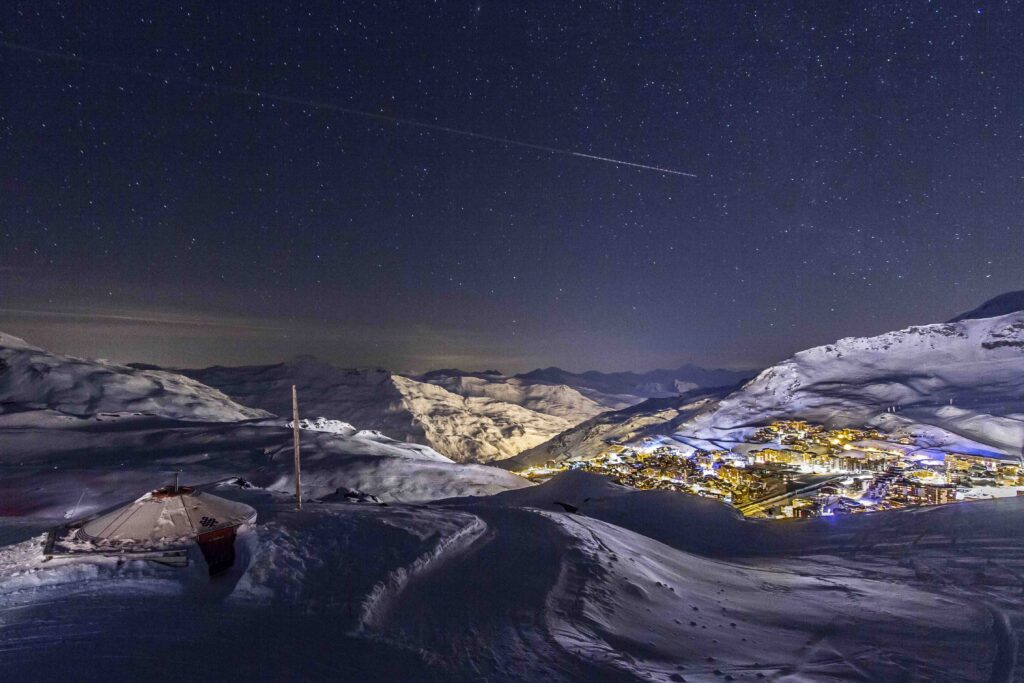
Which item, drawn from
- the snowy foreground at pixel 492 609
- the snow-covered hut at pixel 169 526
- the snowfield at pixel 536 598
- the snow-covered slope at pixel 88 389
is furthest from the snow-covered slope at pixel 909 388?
the snow-covered slope at pixel 88 389

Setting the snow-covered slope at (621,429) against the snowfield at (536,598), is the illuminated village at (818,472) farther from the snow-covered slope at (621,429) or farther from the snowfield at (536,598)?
the snow-covered slope at (621,429)

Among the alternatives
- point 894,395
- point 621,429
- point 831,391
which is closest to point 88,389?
point 621,429

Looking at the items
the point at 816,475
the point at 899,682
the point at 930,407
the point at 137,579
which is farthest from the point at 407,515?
the point at 930,407

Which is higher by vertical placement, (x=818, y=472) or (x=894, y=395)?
(x=894, y=395)

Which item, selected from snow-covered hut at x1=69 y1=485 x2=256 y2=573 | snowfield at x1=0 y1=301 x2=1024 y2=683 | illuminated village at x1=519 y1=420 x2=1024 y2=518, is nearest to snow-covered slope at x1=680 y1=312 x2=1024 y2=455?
illuminated village at x1=519 y1=420 x2=1024 y2=518

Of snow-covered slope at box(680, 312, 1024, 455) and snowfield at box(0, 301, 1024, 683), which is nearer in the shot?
snowfield at box(0, 301, 1024, 683)

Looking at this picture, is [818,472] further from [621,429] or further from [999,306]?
[999,306]

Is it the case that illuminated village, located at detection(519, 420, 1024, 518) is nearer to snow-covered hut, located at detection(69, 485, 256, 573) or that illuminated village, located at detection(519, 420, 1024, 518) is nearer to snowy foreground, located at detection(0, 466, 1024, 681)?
snowy foreground, located at detection(0, 466, 1024, 681)
